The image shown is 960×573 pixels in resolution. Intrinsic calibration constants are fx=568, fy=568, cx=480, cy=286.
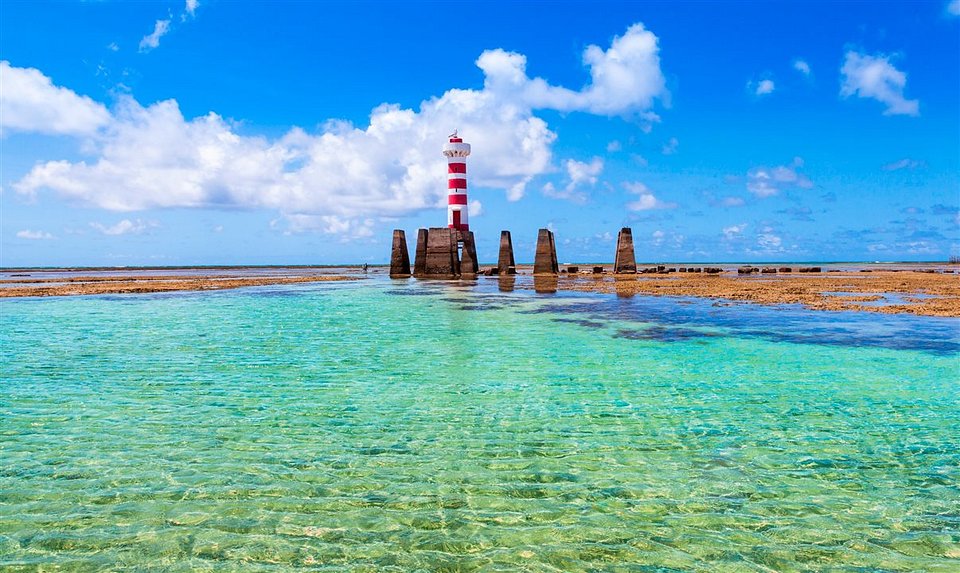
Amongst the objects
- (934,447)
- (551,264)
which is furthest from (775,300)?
(551,264)

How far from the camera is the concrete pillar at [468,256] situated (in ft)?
193

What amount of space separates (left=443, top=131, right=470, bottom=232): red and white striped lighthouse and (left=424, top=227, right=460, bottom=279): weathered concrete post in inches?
100.0

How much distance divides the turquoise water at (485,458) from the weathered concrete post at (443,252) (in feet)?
135

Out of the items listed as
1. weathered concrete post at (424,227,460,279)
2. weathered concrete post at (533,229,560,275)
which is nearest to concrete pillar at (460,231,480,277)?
weathered concrete post at (424,227,460,279)

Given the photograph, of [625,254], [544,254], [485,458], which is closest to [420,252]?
[544,254]

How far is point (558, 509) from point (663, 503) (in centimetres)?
91

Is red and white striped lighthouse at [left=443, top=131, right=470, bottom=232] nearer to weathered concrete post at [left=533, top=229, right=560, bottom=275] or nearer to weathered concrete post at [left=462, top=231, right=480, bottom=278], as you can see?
weathered concrete post at [left=462, top=231, right=480, bottom=278]

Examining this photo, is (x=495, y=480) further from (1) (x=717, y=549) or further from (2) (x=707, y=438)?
(2) (x=707, y=438)

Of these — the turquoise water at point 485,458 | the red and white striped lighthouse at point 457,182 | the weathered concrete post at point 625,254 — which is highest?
the red and white striped lighthouse at point 457,182

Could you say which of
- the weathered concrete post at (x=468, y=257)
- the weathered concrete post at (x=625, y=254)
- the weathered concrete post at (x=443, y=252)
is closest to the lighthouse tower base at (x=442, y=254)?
the weathered concrete post at (x=443, y=252)

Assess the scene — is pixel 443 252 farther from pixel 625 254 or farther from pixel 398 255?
pixel 625 254

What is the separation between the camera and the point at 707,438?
661cm

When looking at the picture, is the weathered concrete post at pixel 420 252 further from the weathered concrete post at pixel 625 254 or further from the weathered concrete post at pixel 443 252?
the weathered concrete post at pixel 625 254

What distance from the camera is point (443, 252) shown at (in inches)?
2154
